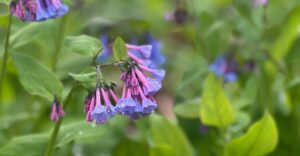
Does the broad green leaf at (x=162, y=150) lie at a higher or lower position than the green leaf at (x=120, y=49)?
lower

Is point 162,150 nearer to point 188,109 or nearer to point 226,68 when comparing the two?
point 188,109

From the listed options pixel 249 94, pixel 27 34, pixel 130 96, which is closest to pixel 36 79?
pixel 27 34

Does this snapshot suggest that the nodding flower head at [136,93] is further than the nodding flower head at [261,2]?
No

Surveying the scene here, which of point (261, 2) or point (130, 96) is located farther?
point (261, 2)

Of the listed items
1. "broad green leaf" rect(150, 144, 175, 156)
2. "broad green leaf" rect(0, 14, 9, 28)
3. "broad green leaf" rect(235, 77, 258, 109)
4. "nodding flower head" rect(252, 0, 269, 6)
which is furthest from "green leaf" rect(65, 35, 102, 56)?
"nodding flower head" rect(252, 0, 269, 6)

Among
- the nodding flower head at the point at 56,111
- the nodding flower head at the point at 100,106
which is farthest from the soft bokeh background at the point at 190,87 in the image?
the nodding flower head at the point at 100,106

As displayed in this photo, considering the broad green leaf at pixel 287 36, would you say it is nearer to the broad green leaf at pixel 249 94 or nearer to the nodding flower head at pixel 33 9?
the broad green leaf at pixel 249 94
